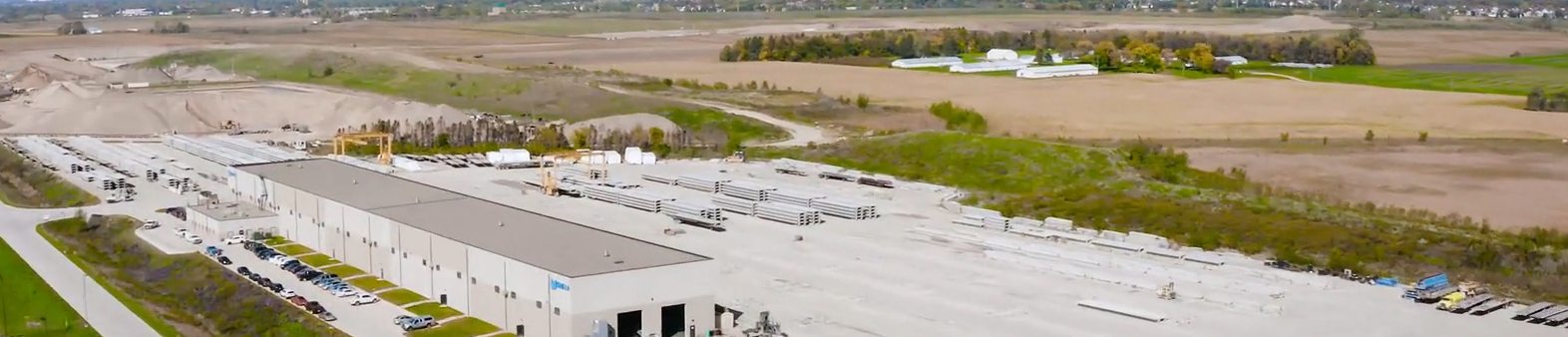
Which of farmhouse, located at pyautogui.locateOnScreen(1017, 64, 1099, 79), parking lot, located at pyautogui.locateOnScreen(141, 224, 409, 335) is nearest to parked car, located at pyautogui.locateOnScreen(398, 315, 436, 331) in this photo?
parking lot, located at pyautogui.locateOnScreen(141, 224, 409, 335)

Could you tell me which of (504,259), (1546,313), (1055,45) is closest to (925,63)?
(1055,45)

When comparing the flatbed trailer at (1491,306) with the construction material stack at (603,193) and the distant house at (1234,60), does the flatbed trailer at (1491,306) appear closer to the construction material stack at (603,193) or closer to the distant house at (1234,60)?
the construction material stack at (603,193)

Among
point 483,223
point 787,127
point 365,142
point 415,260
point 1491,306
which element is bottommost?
point 787,127

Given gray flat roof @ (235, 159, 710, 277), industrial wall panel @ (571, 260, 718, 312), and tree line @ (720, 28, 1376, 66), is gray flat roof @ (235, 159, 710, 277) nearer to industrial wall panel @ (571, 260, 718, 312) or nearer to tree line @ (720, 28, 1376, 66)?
industrial wall panel @ (571, 260, 718, 312)

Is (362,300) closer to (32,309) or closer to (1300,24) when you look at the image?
(32,309)

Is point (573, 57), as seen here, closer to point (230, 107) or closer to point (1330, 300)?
point (230, 107)

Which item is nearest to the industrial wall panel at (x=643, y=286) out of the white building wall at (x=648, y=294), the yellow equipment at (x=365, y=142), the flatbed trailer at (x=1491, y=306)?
the white building wall at (x=648, y=294)
